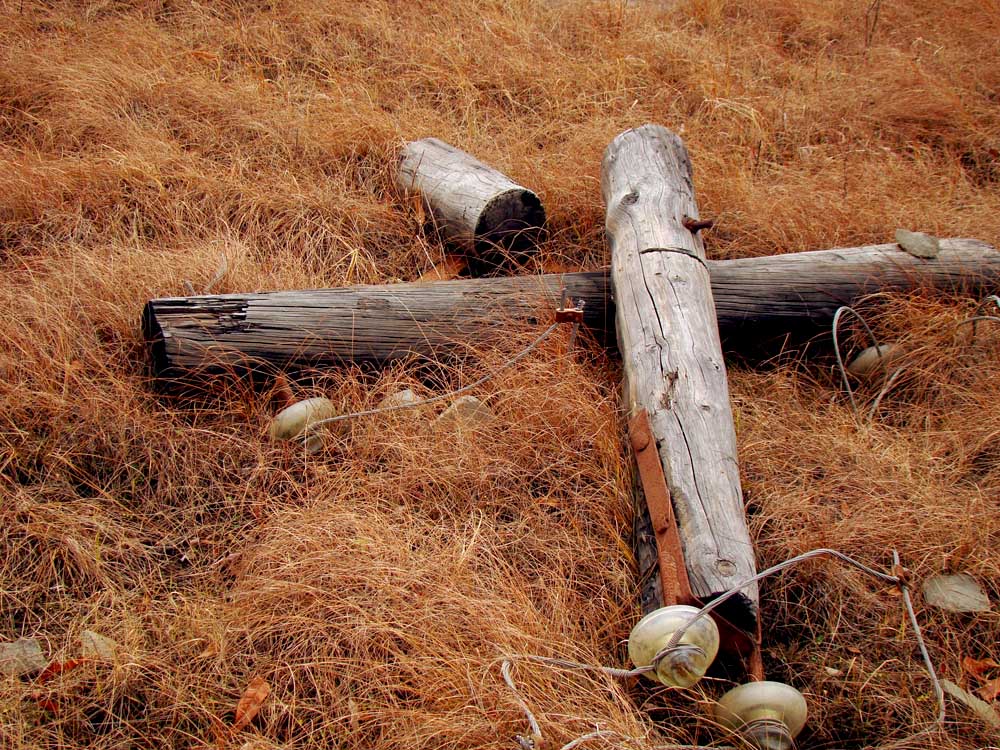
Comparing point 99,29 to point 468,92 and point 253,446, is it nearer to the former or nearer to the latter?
point 468,92

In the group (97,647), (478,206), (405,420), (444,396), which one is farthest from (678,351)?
(97,647)

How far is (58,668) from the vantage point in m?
2.17

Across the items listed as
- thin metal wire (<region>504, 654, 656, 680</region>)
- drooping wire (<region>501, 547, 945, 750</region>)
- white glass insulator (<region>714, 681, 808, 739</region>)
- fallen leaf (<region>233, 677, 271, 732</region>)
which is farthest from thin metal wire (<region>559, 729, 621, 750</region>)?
fallen leaf (<region>233, 677, 271, 732</region>)

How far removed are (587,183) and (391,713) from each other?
8.87 feet

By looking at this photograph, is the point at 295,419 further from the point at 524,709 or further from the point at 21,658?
the point at 524,709

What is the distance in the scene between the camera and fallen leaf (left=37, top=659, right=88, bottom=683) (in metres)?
2.16

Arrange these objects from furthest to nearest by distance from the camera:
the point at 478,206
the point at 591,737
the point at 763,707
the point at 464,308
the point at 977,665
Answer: the point at 478,206 < the point at 464,308 < the point at 977,665 < the point at 763,707 < the point at 591,737

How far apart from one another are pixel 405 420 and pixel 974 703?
1737 millimetres

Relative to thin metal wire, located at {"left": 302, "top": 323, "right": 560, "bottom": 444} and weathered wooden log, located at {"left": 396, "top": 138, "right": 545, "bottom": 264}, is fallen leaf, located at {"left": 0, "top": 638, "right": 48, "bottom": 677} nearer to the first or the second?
thin metal wire, located at {"left": 302, "top": 323, "right": 560, "bottom": 444}

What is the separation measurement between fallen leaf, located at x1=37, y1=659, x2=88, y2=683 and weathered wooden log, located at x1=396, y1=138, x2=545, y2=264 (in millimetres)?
Answer: 2191

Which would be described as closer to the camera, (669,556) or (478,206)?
(669,556)

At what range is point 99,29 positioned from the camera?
5.11m

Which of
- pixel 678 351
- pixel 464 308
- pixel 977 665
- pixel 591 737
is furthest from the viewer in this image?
pixel 464 308

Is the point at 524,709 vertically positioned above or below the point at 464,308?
below
